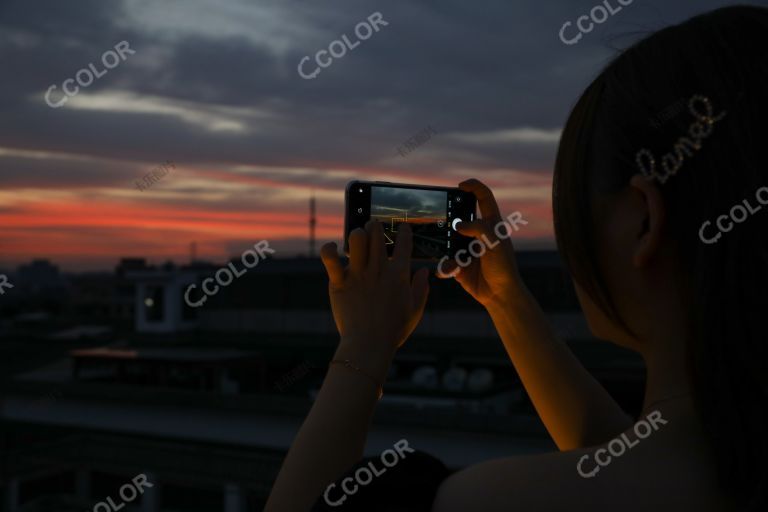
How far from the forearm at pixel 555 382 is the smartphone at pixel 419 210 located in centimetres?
18

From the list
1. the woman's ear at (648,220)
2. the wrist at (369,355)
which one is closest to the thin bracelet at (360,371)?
the wrist at (369,355)

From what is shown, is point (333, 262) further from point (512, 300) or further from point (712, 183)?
point (712, 183)

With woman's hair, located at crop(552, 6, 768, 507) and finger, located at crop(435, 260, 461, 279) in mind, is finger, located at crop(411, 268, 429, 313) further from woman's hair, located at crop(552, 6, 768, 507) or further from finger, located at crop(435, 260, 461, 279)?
woman's hair, located at crop(552, 6, 768, 507)

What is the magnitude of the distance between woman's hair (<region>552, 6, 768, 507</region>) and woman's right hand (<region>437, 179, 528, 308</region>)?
1.26 feet

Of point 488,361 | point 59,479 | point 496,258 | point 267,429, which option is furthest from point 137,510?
point 496,258

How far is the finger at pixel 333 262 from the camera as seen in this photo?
44.8 inches

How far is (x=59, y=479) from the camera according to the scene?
18.5 meters

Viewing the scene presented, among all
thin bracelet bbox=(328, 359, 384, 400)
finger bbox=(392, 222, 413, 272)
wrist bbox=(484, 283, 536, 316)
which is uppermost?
finger bbox=(392, 222, 413, 272)

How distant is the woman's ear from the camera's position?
2.83 ft

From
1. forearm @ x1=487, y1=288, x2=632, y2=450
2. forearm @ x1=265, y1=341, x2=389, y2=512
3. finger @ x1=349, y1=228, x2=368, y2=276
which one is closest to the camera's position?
forearm @ x1=265, y1=341, x2=389, y2=512

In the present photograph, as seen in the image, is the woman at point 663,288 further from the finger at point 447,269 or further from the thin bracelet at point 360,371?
the finger at point 447,269

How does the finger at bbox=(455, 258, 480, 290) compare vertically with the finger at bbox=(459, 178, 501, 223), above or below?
below

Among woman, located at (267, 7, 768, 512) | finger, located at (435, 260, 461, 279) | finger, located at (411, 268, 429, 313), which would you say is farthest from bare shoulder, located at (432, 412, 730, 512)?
finger, located at (435, 260, 461, 279)

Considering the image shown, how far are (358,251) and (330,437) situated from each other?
1.04 feet
